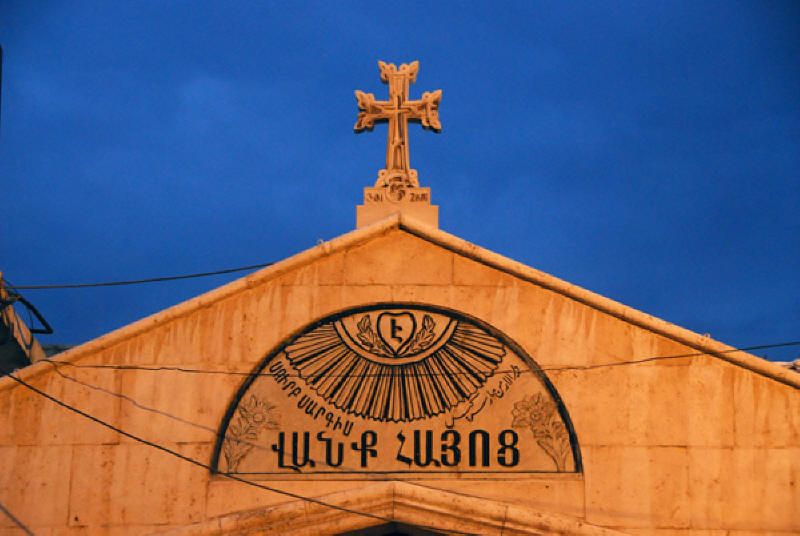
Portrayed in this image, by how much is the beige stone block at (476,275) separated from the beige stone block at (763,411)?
134 inches

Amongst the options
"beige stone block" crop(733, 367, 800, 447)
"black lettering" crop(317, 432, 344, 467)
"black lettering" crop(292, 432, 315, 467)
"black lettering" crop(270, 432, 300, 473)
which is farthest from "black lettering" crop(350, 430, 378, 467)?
"beige stone block" crop(733, 367, 800, 447)

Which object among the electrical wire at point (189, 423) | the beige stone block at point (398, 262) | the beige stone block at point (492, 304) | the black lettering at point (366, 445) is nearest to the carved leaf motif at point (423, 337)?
the beige stone block at point (492, 304)

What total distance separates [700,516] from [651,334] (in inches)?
98.3

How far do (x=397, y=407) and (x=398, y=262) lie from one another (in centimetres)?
210

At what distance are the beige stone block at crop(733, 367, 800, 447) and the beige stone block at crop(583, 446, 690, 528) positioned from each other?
2.96 ft

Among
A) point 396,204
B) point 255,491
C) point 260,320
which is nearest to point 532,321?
point 396,204

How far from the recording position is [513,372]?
14.5 meters

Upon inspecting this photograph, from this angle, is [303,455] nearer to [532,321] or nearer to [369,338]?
[369,338]

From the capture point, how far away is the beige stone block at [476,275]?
586 inches

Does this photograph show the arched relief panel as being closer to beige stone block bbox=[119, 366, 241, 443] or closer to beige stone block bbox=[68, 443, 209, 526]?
beige stone block bbox=[119, 366, 241, 443]

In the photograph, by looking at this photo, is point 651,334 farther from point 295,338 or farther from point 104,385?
point 104,385

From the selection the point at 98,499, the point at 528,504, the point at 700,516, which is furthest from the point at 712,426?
the point at 98,499

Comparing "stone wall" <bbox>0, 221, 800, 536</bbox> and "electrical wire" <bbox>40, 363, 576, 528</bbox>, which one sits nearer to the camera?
"stone wall" <bbox>0, 221, 800, 536</bbox>

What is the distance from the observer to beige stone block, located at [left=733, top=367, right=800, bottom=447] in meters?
14.0
